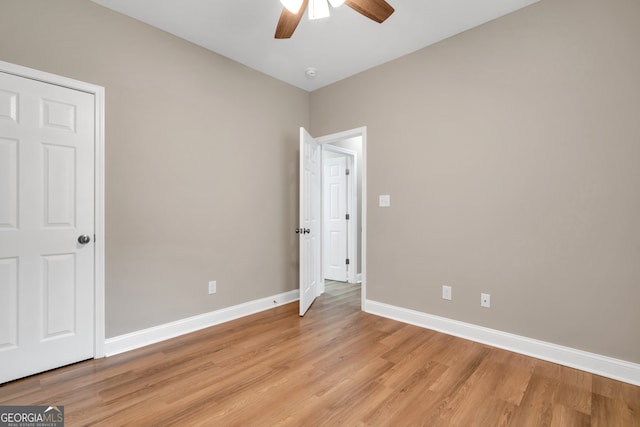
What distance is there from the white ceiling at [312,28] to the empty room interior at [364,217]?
0.08 ft

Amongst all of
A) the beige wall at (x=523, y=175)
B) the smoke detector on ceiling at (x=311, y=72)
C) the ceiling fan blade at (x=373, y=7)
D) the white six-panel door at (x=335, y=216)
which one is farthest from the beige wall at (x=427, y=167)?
the white six-panel door at (x=335, y=216)

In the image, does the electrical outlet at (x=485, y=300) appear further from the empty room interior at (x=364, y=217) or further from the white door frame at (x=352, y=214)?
the white door frame at (x=352, y=214)

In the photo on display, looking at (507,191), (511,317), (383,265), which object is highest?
(507,191)

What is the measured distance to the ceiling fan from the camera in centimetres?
185

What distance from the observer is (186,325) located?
2887mm

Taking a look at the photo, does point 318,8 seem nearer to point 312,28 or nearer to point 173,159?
point 312,28

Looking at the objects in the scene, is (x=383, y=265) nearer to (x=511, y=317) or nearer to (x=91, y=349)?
(x=511, y=317)

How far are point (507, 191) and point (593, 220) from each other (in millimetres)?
589

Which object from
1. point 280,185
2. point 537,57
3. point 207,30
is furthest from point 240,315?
point 537,57

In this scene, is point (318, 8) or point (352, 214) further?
point (352, 214)

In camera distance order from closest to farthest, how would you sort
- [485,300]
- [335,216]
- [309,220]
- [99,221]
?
[99,221], [485,300], [309,220], [335,216]

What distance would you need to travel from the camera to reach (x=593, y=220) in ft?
7.19

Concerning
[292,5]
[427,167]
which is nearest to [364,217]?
[427,167]

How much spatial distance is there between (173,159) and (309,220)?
1605 mm
